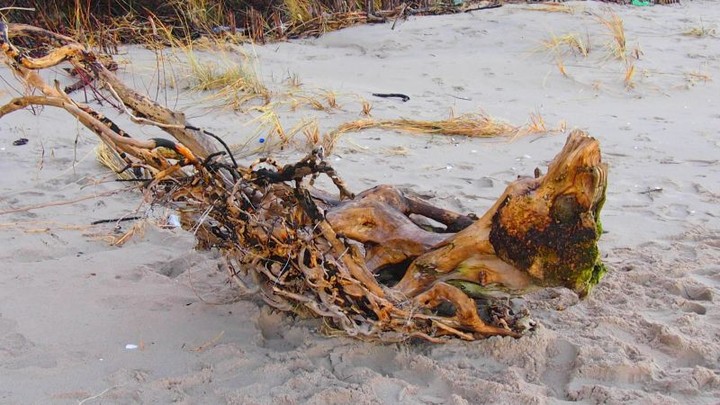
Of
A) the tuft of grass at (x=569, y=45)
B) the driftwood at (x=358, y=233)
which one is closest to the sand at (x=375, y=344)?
the driftwood at (x=358, y=233)

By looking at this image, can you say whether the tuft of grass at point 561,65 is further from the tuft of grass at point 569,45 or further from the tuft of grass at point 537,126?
the tuft of grass at point 537,126

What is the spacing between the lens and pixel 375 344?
2.42m

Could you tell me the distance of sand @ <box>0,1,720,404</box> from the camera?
223cm

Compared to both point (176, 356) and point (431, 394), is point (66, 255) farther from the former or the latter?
point (431, 394)

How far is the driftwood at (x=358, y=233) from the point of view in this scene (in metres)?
2.17

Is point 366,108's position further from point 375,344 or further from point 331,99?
point 375,344

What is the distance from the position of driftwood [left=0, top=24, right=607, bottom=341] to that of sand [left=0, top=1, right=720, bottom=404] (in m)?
0.16

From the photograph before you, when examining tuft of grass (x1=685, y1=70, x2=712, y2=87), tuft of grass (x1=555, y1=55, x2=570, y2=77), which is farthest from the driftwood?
tuft of grass (x1=685, y1=70, x2=712, y2=87)

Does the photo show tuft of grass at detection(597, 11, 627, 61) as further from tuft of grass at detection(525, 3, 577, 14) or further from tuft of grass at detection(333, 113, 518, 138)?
tuft of grass at detection(333, 113, 518, 138)

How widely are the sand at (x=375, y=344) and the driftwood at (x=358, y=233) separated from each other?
0.16m

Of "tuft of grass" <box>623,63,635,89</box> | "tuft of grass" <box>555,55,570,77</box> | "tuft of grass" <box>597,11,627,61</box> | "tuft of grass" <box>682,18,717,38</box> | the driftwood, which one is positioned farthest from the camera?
"tuft of grass" <box>682,18,717,38</box>

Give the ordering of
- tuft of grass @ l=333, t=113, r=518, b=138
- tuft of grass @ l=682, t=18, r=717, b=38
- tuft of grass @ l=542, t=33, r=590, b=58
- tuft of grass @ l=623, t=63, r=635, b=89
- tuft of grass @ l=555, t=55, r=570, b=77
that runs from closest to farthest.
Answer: tuft of grass @ l=333, t=113, r=518, b=138 → tuft of grass @ l=623, t=63, r=635, b=89 → tuft of grass @ l=555, t=55, r=570, b=77 → tuft of grass @ l=542, t=33, r=590, b=58 → tuft of grass @ l=682, t=18, r=717, b=38

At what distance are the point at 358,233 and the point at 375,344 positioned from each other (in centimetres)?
37

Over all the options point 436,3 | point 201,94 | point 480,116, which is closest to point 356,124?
point 480,116
